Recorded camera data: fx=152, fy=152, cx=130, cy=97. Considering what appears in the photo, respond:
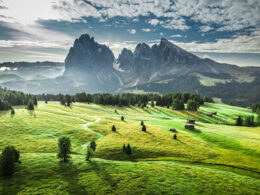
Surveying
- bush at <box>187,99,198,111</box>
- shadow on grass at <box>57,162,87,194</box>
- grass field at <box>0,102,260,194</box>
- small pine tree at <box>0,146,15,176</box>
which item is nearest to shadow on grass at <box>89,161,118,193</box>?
grass field at <box>0,102,260,194</box>

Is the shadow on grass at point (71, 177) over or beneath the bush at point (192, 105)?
beneath

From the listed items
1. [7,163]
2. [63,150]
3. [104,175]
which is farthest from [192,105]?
[7,163]

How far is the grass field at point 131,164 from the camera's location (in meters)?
32.1

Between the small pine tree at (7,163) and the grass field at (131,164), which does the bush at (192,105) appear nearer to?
the grass field at (131,164)

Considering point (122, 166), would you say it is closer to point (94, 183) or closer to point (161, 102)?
point (94, 183)

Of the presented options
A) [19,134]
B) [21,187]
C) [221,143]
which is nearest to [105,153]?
[21,187]

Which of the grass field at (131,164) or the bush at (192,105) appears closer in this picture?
the grass field at (131,164)

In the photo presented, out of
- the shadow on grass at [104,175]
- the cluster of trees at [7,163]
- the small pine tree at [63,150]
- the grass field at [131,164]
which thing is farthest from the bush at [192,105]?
the cluster of trees at [7,163]

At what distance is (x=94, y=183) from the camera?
32.8 m

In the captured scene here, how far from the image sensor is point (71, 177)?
34.4 meters

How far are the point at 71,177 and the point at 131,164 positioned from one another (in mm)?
16850

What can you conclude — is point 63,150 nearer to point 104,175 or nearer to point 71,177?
point 71,177

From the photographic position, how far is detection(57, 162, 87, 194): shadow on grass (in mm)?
30153

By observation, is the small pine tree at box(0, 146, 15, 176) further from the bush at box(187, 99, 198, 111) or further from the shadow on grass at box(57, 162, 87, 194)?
the bush at box(187, 99, 198, 111)
